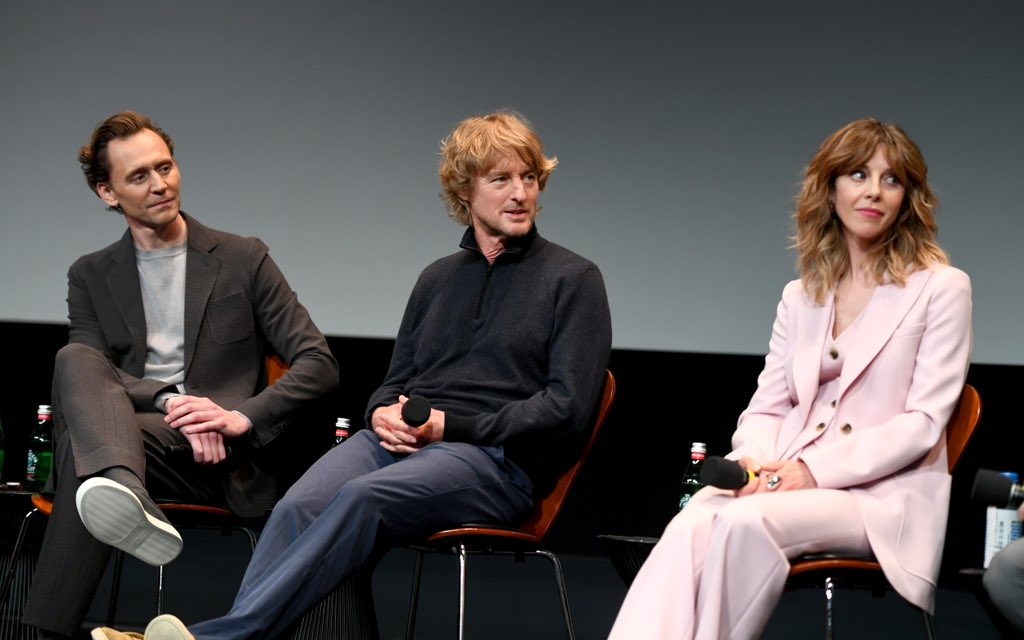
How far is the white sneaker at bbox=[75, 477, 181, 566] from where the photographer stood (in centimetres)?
234

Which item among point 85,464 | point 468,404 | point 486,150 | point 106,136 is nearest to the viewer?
point 85,464

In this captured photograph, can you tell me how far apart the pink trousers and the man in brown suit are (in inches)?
42.6

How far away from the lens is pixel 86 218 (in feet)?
15.2

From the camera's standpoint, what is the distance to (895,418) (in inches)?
86.0

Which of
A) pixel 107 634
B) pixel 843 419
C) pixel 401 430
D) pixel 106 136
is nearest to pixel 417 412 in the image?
pixel 401 430

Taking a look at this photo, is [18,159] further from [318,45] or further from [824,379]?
[824,379]

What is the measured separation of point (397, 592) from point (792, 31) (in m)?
2.38

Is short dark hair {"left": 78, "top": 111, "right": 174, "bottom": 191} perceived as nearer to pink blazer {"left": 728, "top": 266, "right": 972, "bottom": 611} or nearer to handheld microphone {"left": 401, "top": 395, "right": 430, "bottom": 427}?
handheld microphone {"left": 401, "top": 395, "right": 430, "bottom": 427}

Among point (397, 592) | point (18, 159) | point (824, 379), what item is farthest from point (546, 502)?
point (18, 159)

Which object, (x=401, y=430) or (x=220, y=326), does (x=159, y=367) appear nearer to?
(x=220, y=326)

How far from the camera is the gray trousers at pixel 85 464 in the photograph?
2465 millimetres

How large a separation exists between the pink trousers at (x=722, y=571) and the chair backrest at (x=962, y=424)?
0.35 metres

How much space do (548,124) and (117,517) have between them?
2.52 m

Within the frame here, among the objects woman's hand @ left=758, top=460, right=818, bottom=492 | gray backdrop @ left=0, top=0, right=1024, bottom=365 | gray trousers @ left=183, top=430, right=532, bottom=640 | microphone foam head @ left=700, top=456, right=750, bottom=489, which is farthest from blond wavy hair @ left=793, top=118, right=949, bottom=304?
gray backdrop @ left=0, top=0, right=1024, bottom=365
